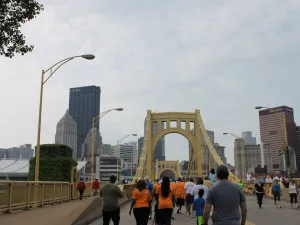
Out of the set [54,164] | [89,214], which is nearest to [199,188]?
[89,214]

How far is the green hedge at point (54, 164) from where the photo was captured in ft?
83.6

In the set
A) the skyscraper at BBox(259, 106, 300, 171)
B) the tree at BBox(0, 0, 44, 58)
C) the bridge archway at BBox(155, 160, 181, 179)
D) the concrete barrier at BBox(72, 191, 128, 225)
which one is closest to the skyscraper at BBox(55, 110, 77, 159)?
the bridge archway at BBox(155, 160, 181, 179)

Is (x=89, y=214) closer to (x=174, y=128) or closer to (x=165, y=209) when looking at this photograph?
(x=165, y=209)

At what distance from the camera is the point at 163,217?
8.23 metres

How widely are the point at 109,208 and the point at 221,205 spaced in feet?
13.0

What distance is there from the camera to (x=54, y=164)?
83.8ft

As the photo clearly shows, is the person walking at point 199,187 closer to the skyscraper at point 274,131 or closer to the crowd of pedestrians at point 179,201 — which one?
the crowd of pedestrians at point 179,201

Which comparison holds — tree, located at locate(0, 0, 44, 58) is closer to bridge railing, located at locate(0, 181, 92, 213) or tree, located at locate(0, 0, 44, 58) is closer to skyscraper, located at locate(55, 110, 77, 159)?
bridge railing, located at locate(0, 181, 92, 213)

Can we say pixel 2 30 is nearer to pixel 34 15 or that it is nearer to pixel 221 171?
pixel 34 15

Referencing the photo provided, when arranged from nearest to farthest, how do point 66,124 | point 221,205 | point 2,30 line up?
point 221,205
point 2,30
point 66,124

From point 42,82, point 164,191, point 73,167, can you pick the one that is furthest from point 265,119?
point 164,191

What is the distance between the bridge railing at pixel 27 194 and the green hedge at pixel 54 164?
99.7 inches

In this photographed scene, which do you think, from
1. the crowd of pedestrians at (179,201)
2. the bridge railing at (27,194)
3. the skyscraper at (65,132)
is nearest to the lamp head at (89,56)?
the bridge railing at (27,194)

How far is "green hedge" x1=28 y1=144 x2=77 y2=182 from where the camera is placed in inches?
1003
